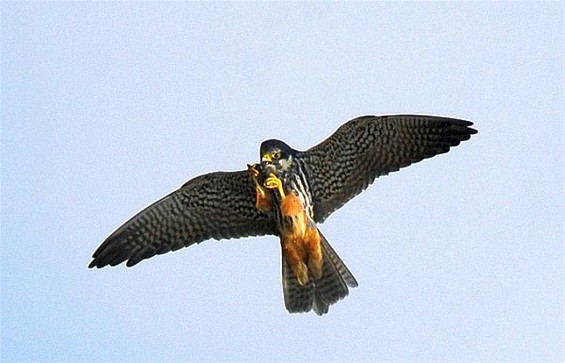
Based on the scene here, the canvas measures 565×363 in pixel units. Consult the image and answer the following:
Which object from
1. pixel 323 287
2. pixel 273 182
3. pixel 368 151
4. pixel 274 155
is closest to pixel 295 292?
pixel 323 287

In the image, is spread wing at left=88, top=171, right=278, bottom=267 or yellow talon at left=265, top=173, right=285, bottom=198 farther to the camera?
spread wing at left=88, top=171, right=278, bottom=267

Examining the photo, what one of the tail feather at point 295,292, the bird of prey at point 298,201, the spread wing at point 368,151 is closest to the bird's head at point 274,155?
the bird of prey at point 298,201

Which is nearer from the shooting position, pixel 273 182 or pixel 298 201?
pixel 273 182

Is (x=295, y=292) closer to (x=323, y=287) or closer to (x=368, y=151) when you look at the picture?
(x=323, y=287)

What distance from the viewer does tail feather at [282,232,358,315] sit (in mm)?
11648

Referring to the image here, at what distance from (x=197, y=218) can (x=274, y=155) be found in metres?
1.30

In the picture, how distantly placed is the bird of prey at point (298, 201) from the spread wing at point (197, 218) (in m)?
0.01

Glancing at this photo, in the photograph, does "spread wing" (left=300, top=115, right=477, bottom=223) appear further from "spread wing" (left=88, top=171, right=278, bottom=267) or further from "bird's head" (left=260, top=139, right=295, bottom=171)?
"spread wing" (left=88, top=171, right=278, bottom=267)

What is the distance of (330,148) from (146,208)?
1996 mm

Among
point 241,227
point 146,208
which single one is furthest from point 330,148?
point 146,208

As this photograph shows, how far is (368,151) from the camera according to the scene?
1184 centimetres

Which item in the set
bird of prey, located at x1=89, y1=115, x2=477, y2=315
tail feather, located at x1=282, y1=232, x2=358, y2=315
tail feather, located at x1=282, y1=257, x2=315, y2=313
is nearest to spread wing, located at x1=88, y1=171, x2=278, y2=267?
bird of prey, located at x1=89, y1=115, x2=477, y2=315

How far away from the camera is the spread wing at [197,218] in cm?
1193

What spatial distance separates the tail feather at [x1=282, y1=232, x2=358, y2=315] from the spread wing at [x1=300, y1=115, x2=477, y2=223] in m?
0.48
